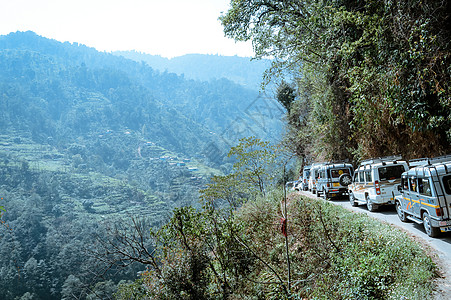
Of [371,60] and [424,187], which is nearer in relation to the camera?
[424,187]

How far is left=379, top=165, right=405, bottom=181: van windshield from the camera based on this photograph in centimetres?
1176

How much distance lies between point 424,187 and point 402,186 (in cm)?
165

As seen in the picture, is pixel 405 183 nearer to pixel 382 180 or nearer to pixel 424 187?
pixel 424 187

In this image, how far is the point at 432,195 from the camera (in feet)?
24.9

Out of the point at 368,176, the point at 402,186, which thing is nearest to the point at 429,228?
the point at 402,186

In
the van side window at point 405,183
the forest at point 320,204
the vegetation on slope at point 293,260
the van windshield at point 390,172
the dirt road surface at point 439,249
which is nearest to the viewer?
the dirt road surface at point 439,249

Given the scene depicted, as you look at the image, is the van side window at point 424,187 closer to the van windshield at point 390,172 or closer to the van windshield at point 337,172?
the van windshield at point 390,172

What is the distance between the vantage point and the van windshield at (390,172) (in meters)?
11.8

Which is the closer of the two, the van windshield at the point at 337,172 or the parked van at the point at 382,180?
the parked van at the point at 382,180

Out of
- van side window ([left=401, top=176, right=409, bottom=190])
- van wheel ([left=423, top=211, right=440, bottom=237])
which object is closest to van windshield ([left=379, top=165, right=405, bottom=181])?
van side window ([left=401, top=176, right=409, bottom=190])

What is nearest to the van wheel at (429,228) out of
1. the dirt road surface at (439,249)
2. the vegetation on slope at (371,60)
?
the dirt road surface at (439,249)

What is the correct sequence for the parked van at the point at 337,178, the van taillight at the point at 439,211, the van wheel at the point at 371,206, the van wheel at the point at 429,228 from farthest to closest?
the parked van at the point at 337,178 < the van wheel at the point at 371,206 < the van wheel at the point at 429,228 < the van taillight at the point at 439,211

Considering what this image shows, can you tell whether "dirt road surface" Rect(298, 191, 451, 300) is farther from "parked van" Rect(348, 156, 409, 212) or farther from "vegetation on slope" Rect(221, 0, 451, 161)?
"vegetation on slope" Rect(221, 0, 451, 161)

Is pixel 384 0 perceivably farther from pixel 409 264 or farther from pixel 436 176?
pixel 409 264
